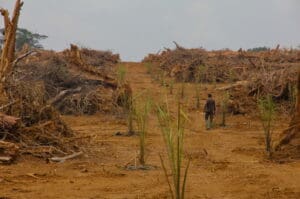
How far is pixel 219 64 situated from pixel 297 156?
14.3 m

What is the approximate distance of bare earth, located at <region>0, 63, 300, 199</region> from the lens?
5.46m

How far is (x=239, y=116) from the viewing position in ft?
47.0

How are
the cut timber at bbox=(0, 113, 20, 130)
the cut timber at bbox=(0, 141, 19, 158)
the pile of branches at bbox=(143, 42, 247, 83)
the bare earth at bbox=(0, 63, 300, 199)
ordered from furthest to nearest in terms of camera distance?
the pile of branches at bbox=(143, 42, 247, 83), the cut timber at bbox=(0, 113, 20, 130), the cut timber at bbox=(0, 141, 19, 158), the bare earth at bbox=(0, 63, 300, 199)

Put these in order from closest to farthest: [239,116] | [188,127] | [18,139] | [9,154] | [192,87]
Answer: [9,154] → [18,139] → [188,127] → [239,116] → [192,87]

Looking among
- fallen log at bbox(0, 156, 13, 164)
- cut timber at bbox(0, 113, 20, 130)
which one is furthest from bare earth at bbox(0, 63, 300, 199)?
cut timber at bbox(0, 113, 20, 130)

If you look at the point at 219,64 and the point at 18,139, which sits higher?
the point at 219,64

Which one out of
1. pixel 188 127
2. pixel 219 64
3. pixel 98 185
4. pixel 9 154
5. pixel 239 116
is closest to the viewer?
pixel 98 185

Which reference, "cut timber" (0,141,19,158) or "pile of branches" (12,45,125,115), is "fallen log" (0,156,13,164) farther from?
"pile of branches" (12,45,125,115)

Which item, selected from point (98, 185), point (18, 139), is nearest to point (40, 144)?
point (18, 139)

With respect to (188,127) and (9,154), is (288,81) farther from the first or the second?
(9,154)

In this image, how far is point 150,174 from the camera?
660 cm

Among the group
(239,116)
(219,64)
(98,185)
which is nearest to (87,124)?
(239,116)

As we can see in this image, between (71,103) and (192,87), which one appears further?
(192,87)

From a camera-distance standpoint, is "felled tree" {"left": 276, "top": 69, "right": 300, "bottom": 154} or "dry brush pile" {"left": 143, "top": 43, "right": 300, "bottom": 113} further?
"dry brush pile" {"left": 143, "top": 43, "right": 300, "bottom": 113}
